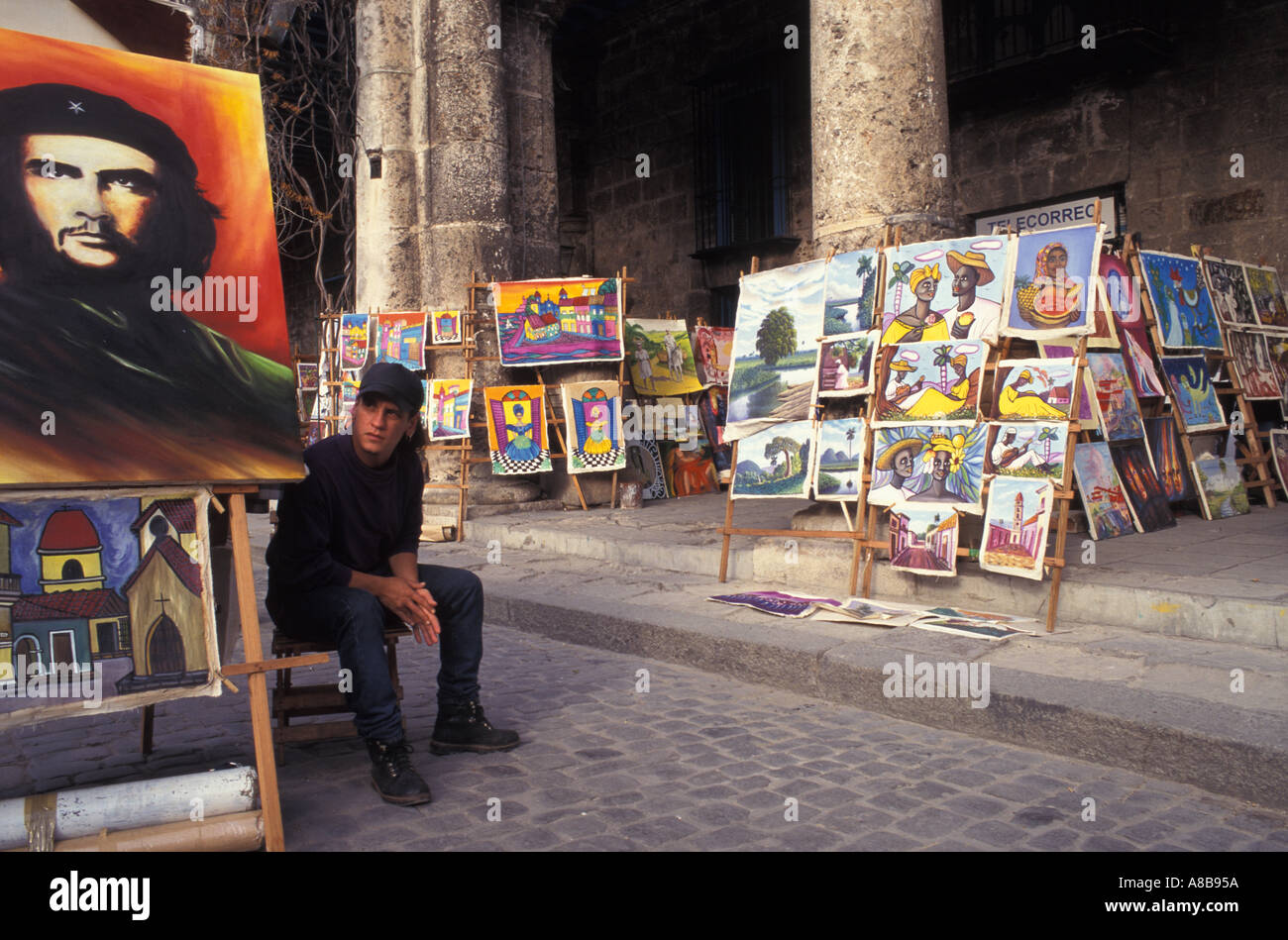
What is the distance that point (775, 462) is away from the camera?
223 inches

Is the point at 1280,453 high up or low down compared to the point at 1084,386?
down

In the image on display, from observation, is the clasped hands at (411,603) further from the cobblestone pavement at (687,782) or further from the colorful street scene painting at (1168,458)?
the colorful street scene painting at (1168,458)

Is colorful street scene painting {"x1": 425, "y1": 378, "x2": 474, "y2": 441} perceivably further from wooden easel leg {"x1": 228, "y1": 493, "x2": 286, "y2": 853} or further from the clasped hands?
wooden easel leg {"x1": 228, "y1": 493, "x2": 286, "y2": 853}

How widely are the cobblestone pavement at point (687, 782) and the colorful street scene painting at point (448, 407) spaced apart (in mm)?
4836

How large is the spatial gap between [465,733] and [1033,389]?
2.97 metres

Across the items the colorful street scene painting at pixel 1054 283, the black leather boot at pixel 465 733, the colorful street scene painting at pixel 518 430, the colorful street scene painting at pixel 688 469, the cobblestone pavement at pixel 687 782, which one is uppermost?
the colorful street scene painting at pixel 1054 283

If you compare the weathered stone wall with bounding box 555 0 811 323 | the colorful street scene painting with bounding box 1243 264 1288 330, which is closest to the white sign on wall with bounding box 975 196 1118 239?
the colorful street scene painting with bounding box 1243 264 1288 330

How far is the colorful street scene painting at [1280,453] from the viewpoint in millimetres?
7383

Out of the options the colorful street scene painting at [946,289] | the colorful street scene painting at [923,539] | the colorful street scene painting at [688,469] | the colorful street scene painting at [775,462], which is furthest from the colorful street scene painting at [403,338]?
the colorful street scene painting at [923,539]

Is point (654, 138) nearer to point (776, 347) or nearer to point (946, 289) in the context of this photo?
point (776, 347)

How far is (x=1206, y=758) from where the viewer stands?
3.21 metres

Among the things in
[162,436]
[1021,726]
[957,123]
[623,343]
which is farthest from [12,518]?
[957,123]

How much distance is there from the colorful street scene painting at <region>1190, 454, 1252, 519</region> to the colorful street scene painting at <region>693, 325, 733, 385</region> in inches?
191

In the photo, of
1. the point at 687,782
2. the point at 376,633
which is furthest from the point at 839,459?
the point at 376,633
